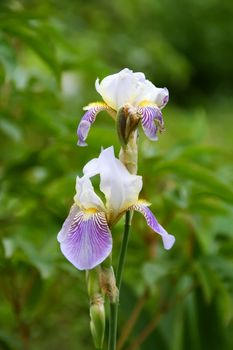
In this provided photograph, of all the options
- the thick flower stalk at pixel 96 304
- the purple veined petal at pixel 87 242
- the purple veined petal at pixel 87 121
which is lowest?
the thick flower stalk at pixel 96 304

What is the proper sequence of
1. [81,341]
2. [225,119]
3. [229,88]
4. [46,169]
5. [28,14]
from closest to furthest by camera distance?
[28,14]
[46,169]
[81,341]
[225,119]
[229,88]

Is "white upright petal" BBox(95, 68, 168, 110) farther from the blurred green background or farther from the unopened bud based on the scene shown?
the blurred green background

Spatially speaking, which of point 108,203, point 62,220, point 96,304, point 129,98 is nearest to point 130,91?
point 129,98

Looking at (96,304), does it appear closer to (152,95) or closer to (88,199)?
(88,199)

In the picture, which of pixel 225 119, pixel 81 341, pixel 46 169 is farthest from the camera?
pixel 225 119

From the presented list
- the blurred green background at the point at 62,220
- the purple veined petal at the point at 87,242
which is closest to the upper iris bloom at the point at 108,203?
the purple veined petal at the point at 87,242

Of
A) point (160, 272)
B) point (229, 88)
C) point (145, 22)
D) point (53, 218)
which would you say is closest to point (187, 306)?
point (160, 272)

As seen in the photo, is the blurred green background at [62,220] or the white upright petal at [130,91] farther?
the blurred green background at [62,220]

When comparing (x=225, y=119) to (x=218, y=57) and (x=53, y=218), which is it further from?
(x=53, y=218)

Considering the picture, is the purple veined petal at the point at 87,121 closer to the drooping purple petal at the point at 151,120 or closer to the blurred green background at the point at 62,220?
the drooping purple petal at the point at 151,120
